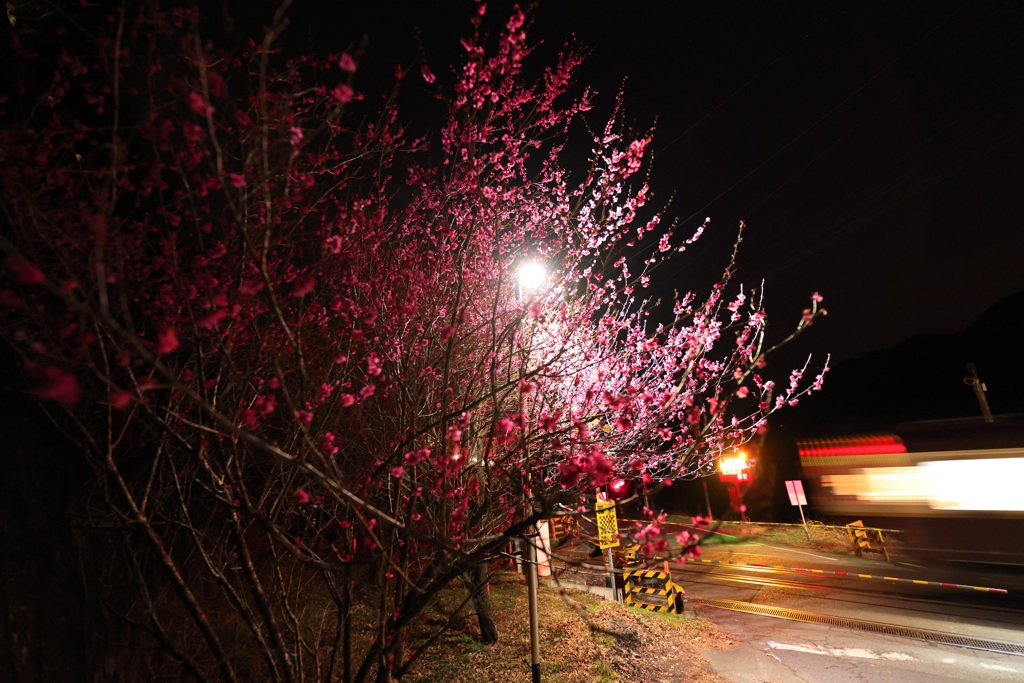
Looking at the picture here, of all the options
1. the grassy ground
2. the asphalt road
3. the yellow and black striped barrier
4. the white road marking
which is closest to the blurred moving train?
the asphalt road

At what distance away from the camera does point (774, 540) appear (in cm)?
2581

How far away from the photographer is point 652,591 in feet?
43.4

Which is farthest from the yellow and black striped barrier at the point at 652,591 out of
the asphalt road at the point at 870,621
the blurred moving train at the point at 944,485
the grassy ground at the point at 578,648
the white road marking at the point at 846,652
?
the blurred moving train at the point at 944,485

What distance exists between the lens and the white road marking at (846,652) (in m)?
9.14

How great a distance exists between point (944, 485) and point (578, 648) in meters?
8.83

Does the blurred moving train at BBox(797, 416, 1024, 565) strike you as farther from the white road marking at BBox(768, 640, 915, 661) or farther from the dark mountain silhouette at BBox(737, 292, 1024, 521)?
the dark mountain silhouette at BBox(737, 292, 1024, 521)

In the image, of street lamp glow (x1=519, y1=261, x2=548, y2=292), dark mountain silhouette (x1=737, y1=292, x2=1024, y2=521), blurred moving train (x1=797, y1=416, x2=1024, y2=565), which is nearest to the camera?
street lamp glow (x1=519, y1=261, x2=548, y2=292)

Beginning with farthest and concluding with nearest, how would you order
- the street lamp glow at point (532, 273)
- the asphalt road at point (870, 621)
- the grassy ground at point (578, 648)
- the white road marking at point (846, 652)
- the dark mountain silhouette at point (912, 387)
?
the dark mountain silhouette at point (912, 387), the white road marking at point (846, 652), the asphalt road at point (870, 621), the grassy ground at point (578, 648), the street lamp glow at point (532, 273)

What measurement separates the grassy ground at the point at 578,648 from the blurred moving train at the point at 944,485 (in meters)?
5.09

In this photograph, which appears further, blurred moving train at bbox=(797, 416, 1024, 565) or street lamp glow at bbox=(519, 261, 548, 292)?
blurred moving train at bbox=(797, 416, 1024, 565)

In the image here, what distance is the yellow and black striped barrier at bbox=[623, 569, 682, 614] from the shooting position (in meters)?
12.3

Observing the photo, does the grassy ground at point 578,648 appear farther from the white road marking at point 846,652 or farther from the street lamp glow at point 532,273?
the street lamp glow at point 532,273

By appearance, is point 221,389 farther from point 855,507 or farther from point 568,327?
point 855,507

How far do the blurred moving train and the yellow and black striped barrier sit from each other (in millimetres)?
4658
